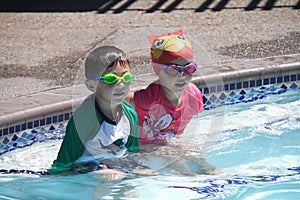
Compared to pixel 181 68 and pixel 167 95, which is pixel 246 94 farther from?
pixel 181 68

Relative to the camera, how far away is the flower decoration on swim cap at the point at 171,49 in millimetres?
5090

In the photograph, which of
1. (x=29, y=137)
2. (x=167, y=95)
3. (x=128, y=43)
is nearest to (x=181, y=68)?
(x=167, y=95)

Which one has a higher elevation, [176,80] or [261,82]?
[176,80]

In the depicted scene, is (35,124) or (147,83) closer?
(35,124)

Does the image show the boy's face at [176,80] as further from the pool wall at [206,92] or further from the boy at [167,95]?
the pool wall at [206,92]

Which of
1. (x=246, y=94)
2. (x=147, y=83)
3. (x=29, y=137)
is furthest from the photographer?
(x=246, y=94)

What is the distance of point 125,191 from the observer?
15.7 ft

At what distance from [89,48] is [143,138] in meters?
2.97

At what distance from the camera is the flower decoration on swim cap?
5090 millimetres

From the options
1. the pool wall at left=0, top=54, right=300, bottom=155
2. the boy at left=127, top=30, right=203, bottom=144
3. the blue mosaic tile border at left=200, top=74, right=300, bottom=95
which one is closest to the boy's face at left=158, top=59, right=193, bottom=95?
the boy at left=127, top=30, right=203, bottom=144

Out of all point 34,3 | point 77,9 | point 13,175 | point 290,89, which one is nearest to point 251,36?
point 290,89

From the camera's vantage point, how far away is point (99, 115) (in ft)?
15.5

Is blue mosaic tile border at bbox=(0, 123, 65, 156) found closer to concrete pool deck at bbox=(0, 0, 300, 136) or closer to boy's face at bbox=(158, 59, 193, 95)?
concrete pool deck at bbox=(0, 0, 300, 136)

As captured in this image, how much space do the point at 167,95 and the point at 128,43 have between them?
289cm
